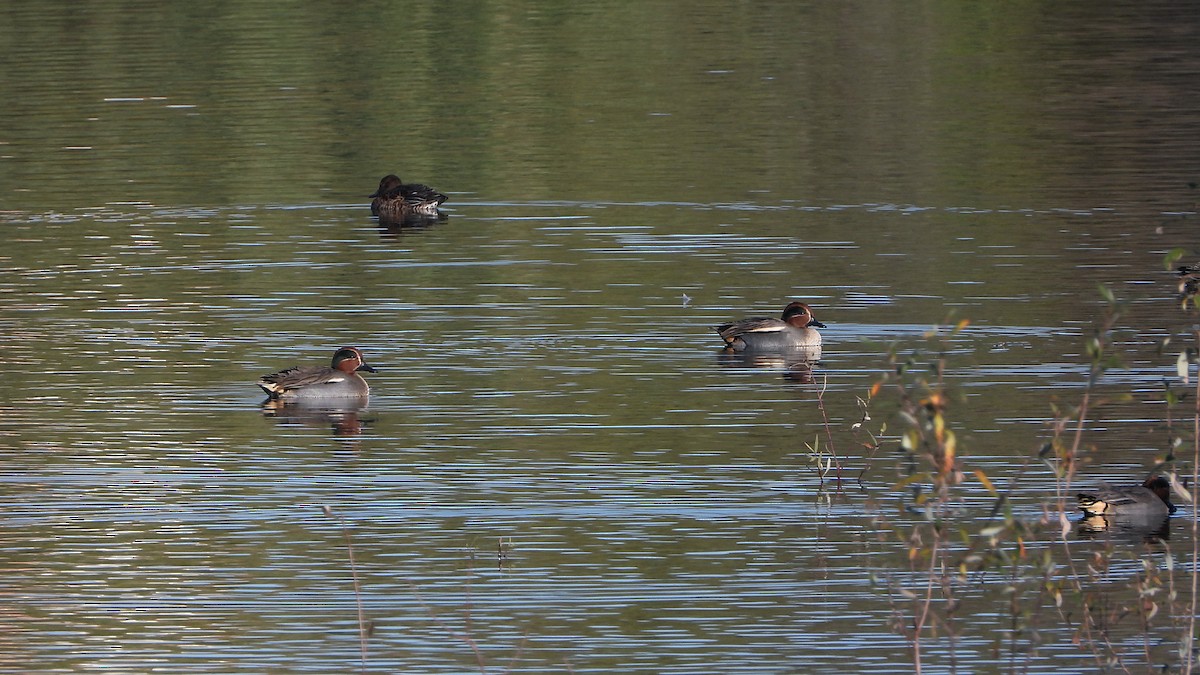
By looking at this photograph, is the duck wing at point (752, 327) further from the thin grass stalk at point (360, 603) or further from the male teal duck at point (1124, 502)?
the thin grass stalk at point (360, 603)

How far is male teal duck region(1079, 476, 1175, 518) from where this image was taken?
13547 millimetres

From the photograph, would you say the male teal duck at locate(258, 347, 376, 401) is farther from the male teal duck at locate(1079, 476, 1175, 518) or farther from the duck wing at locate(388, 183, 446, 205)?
the duck wing at locate(388, 183, 446, 205)

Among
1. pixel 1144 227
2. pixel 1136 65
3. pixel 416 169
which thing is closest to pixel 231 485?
pixel 1144 227

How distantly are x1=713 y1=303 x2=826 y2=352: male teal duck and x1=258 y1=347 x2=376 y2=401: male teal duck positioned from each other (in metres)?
3.29

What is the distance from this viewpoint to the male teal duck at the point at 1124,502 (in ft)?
44.4

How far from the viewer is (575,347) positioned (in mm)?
19422

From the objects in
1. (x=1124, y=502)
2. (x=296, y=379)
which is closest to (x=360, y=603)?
(x=1124, y=502)

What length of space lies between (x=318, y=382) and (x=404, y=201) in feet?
31.6

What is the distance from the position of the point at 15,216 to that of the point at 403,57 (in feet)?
55.6

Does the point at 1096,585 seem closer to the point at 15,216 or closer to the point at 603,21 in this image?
the point at 15,216

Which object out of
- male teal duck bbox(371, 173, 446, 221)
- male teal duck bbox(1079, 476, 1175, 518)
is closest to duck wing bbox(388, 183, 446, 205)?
male teal duck bbox(371, 173, 446, 221)

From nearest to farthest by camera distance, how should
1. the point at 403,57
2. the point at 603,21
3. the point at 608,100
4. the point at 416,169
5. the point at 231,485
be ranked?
the point at 231,485 → the point at 416,169 → the point at 608,100 → the point at 403,57 → the point at 603,21

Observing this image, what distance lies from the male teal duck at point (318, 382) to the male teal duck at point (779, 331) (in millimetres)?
3289

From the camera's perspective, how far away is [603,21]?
160 ft
